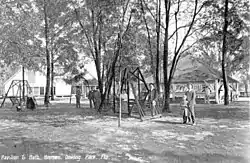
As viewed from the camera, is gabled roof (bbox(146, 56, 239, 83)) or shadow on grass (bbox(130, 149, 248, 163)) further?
gabled roof (bbox(146, 56, 239, 83))

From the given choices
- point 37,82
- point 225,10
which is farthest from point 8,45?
point 37,82

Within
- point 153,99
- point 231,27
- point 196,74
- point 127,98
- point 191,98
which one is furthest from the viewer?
point 196,74

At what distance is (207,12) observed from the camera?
20250mm

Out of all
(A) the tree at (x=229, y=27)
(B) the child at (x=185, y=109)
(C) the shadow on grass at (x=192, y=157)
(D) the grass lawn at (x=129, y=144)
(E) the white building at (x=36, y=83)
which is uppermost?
(A) the tree at (x=229, y=27)

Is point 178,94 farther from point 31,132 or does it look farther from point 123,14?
point 31,132

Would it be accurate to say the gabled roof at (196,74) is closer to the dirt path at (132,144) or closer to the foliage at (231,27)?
the foliage at (231,27)

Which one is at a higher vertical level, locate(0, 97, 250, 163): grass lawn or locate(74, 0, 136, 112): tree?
locate(74, 0, 136, 112): tree

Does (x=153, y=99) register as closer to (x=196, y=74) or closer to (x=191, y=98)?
(x=191, y=98)

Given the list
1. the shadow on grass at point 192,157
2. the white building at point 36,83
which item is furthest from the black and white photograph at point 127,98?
the white building at point 36,83

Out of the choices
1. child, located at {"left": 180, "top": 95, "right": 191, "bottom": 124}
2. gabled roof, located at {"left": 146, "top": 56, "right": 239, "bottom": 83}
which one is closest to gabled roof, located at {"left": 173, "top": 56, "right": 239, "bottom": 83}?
gabled roof, located at {"left": 146, "top": 56, "right": 239, "bottom": 83}

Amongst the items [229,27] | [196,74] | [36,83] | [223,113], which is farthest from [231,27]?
[36,83]

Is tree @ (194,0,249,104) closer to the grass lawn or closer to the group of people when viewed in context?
the group of people

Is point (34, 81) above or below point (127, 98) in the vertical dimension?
above

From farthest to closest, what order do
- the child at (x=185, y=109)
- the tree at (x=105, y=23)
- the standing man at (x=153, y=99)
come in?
1. the tree at (x=105, y=23)
2. the standing man at (x=153, y=99)
3. the child at (x=185, y=109)
